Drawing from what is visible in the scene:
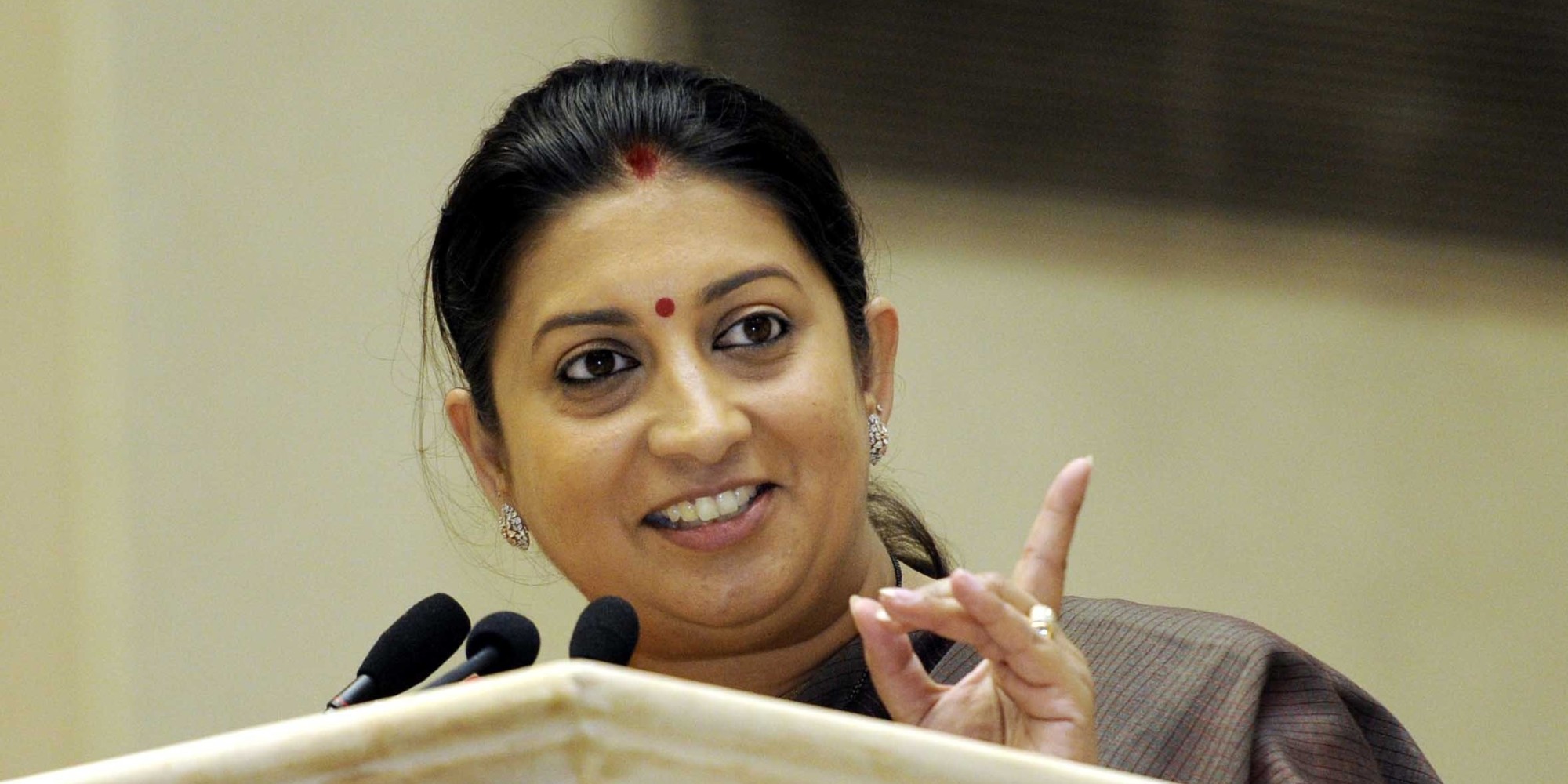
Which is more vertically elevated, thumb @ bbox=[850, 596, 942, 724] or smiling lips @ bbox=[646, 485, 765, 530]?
smiling lips @ bbox=[646, 485, 765, 530]

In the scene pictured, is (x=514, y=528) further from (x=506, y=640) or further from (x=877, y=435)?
(x=506, y=640)

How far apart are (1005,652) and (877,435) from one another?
2.26ft

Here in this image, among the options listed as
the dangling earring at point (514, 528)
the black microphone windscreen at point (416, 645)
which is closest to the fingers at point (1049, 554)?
the black microphone windscreen at point (416, 645)

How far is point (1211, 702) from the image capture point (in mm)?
1688

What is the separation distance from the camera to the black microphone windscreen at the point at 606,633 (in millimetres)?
1177

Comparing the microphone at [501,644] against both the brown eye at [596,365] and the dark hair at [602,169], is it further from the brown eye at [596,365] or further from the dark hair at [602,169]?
the dark hair at [602,169]

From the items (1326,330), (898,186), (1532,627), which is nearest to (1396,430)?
(1326,330)

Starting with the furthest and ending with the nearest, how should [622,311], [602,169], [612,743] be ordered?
[602,169] → [622,311] → [612,743]

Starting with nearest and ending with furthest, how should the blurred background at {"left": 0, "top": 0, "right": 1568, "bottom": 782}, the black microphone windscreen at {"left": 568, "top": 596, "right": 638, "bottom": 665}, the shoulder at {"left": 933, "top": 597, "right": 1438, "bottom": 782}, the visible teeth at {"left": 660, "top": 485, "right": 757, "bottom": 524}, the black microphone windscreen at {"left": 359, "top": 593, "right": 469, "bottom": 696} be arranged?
the black microphone windscreen at {"left": 568, "top": 596, "right": 638, "bottom": 665}
the black microphone windscreen at {"left": 359, "top": 593, "right": 469, "bottom": 696}
the shoulder at {"left": 933, "top": 597, "right": 1438, "bottom": 782}
the visible teeth at {"left": 660, "top": 485, "right": 757, "bottom": 524}
the blurred background at {"left": 0, "top": 0, "right": 1568, "bottom": 782}

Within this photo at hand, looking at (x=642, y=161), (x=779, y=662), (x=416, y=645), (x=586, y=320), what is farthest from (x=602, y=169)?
(x=416, y=645)

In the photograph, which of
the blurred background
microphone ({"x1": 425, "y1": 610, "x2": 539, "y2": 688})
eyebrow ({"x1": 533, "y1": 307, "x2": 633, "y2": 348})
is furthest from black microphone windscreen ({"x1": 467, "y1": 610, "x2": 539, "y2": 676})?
the blurred background

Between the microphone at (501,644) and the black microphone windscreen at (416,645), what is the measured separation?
0.05 meters

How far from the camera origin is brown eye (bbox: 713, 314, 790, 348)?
1817mm

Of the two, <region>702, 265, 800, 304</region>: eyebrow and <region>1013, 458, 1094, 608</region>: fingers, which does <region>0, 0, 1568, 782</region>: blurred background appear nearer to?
<region>702, 265, 800, 304</region>: eyebrow
